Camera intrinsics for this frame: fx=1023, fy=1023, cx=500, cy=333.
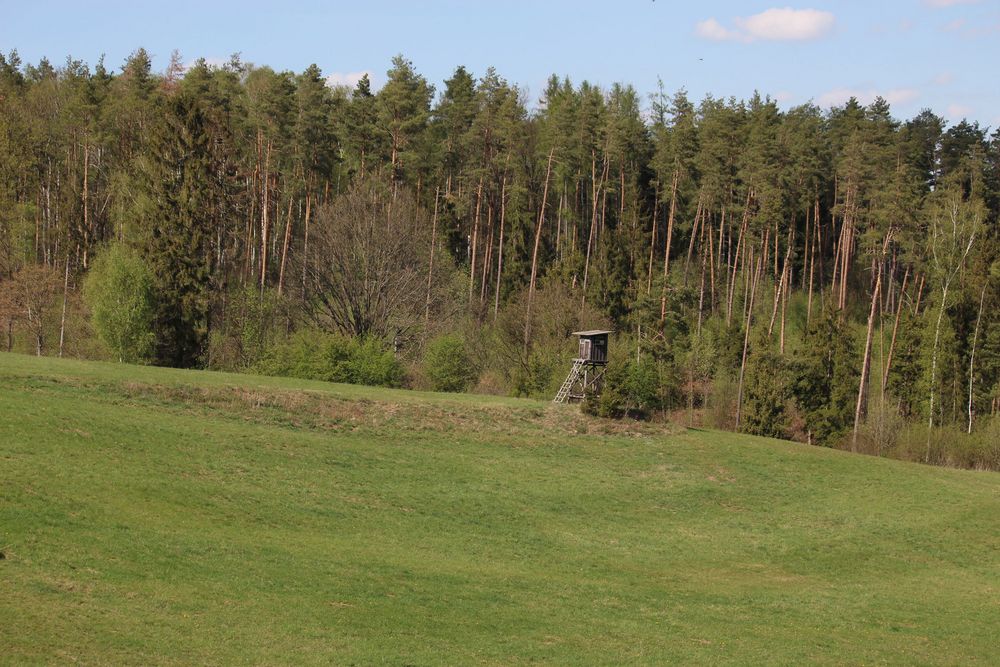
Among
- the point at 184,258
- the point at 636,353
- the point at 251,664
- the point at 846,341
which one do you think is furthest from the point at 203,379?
the point at 846,341

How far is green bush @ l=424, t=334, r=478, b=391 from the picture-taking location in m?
66.6

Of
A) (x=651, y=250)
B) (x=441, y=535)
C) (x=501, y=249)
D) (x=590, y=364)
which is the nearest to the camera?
(x=441, y=535)

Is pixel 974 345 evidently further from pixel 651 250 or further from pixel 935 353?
pixel 651 250

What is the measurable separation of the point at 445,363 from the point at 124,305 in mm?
19966

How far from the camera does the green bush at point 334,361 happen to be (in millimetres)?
62375

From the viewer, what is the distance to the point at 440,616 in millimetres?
23094

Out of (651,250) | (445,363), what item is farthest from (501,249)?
(445,363)

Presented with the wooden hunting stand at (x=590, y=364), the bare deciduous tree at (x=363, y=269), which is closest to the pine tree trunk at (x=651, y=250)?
the bare deciduous tree at (x=363, y=269)

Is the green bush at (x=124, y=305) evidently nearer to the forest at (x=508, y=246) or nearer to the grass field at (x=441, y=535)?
the forest at (x=508, y=246)

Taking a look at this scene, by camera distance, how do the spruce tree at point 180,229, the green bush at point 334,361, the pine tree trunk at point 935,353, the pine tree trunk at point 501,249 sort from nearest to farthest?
the green bush at point 334,361 → the spruce tree at point 180,229 → the pine tree trunk at point 935,353 → the pine tree trunk at point 501,249

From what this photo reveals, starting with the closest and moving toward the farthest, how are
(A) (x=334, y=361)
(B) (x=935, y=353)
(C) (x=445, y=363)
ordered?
1. (A) (x=334, y=361)
2. (C) (x=445, y=363)
3. (B) (x=935, y=353)

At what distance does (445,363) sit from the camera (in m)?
66.7

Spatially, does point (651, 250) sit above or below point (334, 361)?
above

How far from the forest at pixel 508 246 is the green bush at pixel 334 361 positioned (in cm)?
14
